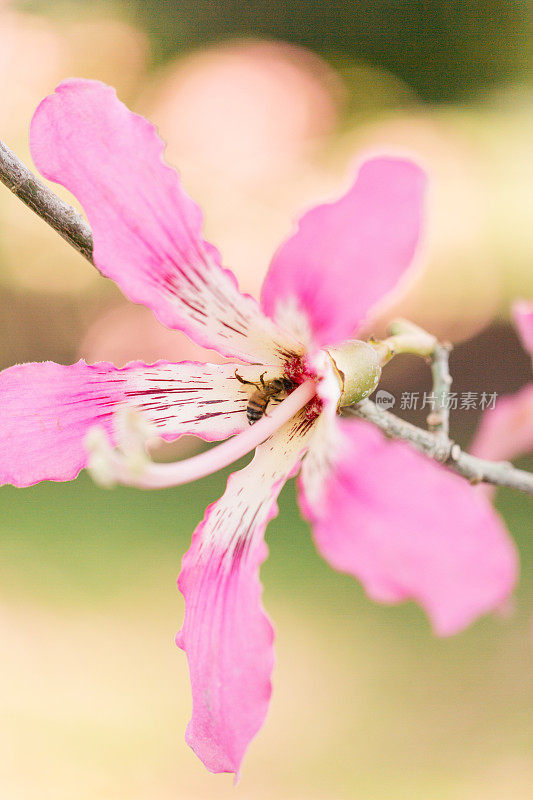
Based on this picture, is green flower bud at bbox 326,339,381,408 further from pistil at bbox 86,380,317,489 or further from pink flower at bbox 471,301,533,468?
pink flower at bbox 471,301,533,468

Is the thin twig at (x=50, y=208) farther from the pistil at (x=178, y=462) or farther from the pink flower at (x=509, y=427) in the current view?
the pink flower at (x=509, y=427)

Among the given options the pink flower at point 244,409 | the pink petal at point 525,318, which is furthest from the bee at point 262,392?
the pink petal at point 525,318

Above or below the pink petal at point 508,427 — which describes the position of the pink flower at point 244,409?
below

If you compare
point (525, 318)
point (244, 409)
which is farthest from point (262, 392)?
point (525, 318)

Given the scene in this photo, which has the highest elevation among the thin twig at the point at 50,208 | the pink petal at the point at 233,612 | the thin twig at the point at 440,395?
the thin twig at the point at 440,395

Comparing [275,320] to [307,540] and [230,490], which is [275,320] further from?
[307,540]

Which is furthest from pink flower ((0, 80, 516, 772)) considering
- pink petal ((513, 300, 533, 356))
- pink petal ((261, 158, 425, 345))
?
pink petal ((513, 300, 533, 356))

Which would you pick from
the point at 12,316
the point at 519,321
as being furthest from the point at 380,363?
the point at 12,316
